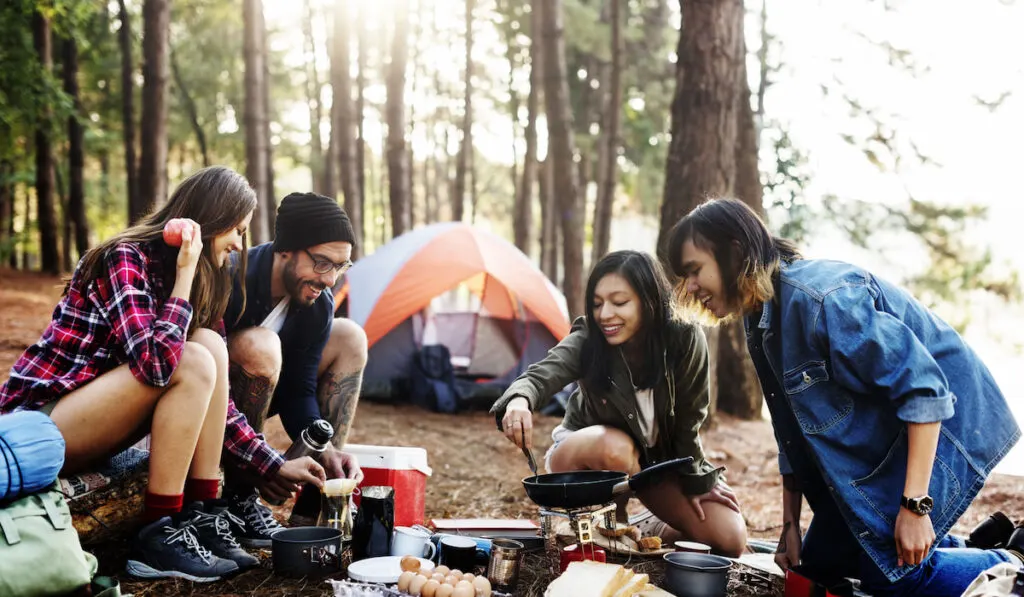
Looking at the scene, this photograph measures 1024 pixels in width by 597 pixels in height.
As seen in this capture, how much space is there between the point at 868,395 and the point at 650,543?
1.02 meters

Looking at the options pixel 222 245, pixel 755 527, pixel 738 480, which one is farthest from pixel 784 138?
pixel 222 245

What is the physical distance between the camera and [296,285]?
10.6ft

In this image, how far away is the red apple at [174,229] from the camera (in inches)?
101

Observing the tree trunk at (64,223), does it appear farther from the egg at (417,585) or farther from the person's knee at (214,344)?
the egg at (417,585)

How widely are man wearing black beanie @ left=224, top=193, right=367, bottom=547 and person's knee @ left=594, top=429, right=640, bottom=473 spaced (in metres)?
0.87

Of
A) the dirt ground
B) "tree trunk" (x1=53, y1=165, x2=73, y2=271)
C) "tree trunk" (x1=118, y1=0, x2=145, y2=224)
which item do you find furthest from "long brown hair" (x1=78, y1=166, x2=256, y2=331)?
"tree trunk" (x1=53, y1=165, x2=73, y2=271)

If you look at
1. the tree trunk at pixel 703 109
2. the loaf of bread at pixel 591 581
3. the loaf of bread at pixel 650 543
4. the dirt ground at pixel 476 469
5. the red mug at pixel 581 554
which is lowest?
the dirt ground at pixel 476 469

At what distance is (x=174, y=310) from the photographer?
2490 millimetres

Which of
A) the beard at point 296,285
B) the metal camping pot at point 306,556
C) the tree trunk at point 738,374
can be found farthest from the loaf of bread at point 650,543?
the tree trunk at point 738,374

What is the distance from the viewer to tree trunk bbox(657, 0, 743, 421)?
5574 millimetres

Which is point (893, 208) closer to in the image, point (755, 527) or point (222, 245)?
point (755, 527)

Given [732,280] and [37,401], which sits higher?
[732,280]

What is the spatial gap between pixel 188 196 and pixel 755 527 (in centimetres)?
294

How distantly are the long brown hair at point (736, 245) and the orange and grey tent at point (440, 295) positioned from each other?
191 inches
